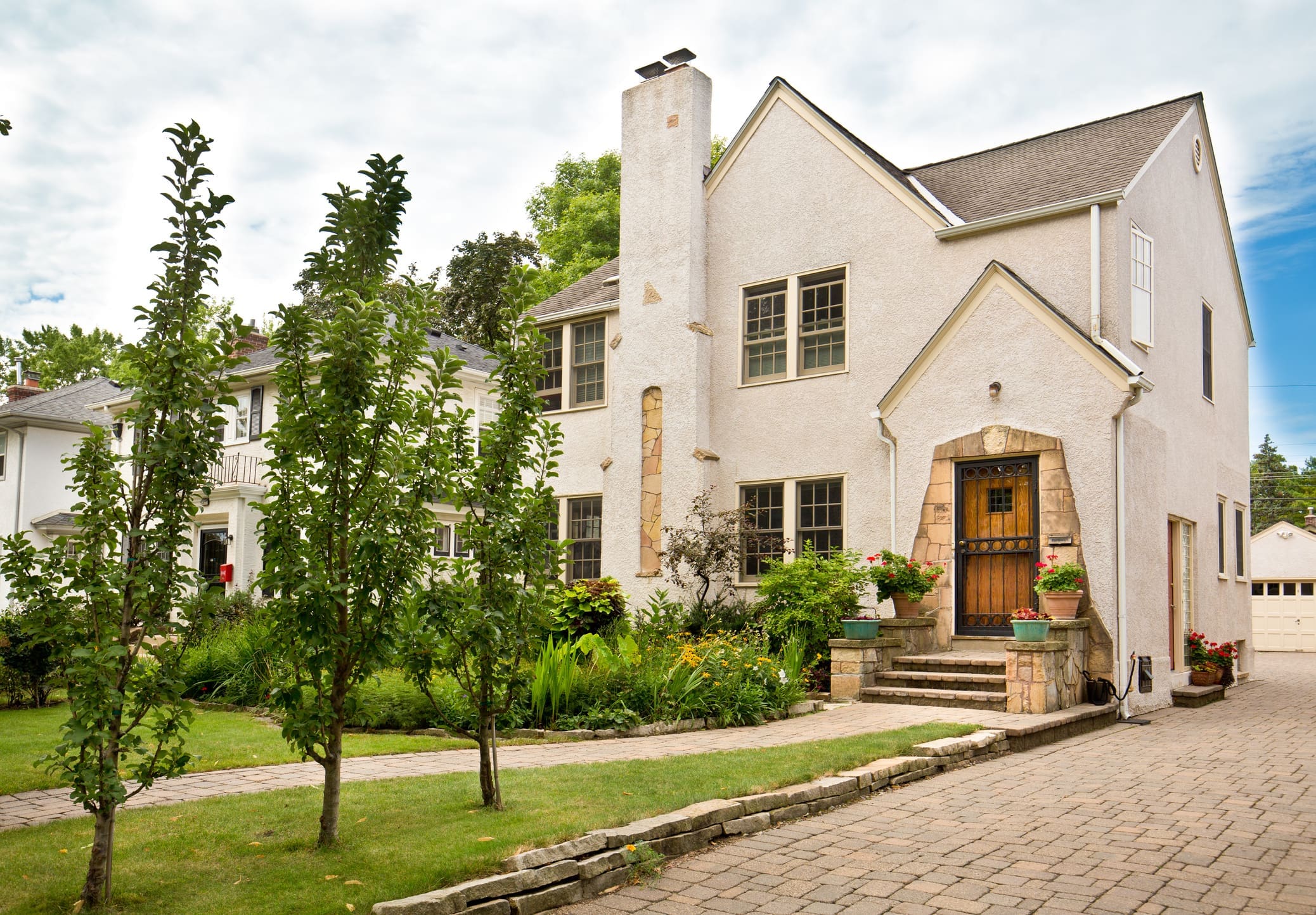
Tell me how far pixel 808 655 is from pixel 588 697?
4017 mm

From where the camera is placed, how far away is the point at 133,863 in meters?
5.19

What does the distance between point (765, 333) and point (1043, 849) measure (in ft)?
36.6

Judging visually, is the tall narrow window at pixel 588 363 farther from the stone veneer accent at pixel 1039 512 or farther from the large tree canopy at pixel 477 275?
the large tree canopy at pixel 477 275

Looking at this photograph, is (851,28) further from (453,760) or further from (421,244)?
(421,244)

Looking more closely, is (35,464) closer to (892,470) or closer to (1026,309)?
(892,470)

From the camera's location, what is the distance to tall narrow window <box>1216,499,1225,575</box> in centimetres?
1681

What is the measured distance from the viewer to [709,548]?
49.8 ft

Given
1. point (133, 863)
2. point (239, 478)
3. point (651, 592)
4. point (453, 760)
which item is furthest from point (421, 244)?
point (133, 863)

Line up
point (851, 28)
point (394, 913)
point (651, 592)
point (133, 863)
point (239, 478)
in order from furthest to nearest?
point (239, 478) → point (651, 592) → point (851, 28) → point (133, 863) → point (394, 913)

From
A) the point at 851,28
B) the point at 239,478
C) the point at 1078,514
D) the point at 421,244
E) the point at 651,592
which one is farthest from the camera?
the point at 421,244

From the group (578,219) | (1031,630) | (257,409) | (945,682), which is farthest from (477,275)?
(1031,630)

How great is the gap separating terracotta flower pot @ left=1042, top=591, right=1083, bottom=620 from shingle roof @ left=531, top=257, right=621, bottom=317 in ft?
30.3

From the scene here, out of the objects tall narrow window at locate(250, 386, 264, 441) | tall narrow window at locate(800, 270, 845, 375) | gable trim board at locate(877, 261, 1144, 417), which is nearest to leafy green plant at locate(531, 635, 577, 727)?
gable trim board at locate(877, 261, 1144, 417)

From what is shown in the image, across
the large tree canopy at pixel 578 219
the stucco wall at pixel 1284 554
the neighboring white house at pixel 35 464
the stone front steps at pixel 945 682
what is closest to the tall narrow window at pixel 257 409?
the neighboring white house at pixel 35 464
